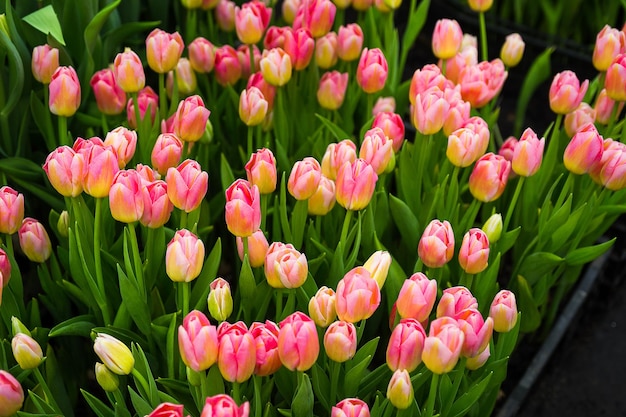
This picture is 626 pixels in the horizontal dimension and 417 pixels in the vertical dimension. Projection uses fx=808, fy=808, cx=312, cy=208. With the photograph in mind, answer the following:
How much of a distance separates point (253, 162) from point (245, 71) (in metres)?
0.46

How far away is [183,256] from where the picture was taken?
84cm

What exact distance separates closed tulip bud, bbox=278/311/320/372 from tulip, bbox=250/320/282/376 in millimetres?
22

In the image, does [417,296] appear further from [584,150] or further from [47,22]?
A: [47,22]

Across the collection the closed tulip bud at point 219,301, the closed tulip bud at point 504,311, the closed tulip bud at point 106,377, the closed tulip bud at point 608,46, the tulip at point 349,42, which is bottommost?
the closed tulip bud at point 106,377

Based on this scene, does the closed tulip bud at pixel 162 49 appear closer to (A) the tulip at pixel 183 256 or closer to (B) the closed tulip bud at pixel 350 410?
(A) the tulip at pixel 183 256

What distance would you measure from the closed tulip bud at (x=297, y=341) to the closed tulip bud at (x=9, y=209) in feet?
1.29

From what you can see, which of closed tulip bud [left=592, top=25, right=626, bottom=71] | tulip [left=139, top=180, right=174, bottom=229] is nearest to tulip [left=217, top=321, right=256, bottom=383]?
tulip [left=139, top=180, right=174, bottom=229]

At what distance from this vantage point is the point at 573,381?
1582 mm

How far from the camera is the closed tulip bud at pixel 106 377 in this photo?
0.84m

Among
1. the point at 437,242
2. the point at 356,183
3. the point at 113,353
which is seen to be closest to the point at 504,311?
the point at 437,242

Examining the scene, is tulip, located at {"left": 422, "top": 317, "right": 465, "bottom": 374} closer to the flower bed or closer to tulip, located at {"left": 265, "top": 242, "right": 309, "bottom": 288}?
the flower bed

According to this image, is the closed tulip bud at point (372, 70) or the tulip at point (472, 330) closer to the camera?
the tulip at point (472, 330)

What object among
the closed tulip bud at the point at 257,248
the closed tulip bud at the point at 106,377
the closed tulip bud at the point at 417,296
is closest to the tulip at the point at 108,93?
the closed tulip bud at the point at 257,248

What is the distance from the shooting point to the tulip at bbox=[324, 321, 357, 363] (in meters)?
0.80
